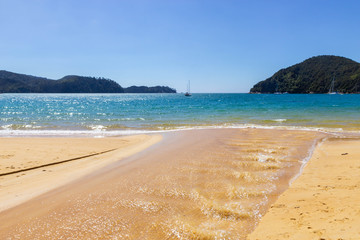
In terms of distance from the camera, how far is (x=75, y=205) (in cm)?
518

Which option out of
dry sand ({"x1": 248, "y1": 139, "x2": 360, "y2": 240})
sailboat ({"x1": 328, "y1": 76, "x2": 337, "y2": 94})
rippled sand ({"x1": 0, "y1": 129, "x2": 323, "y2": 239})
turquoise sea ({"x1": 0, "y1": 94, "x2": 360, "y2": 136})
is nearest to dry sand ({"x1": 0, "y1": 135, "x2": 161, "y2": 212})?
rippled sand ({"x1": 0, "y1": 129, "x2": 323, "y2": 239})

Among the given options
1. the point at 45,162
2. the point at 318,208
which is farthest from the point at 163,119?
the point at 318,208

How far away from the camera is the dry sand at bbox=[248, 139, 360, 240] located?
359cm

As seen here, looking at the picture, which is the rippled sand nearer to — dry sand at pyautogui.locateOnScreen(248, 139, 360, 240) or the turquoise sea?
dry sand at pyautogui.locateOnScreen(248, 139, 360, 240)

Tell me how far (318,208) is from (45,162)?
9797 mm

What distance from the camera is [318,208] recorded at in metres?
4.53

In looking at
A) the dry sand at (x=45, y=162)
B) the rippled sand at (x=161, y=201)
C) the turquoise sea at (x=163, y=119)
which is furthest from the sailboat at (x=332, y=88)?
the dry sand at (x=45, y=162)

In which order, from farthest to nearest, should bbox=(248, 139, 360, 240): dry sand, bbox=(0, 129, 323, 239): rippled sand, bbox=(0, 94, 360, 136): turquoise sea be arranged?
bbox=(0, 94, 360, 136): turquoise sea, bbox=(0, 129, 323, 239): rippled sand, bbox=(248, 139, 360, 240): dry sand

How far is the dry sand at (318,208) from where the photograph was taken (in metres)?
3.59

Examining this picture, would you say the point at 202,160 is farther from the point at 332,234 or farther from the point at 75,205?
the point at 332,234

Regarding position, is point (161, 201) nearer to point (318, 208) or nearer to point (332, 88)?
point (318, 208)

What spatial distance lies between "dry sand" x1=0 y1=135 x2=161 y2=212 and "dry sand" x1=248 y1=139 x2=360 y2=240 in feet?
19.5

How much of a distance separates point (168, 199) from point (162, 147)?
658 cm

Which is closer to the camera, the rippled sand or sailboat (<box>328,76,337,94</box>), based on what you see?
the rippled sand
